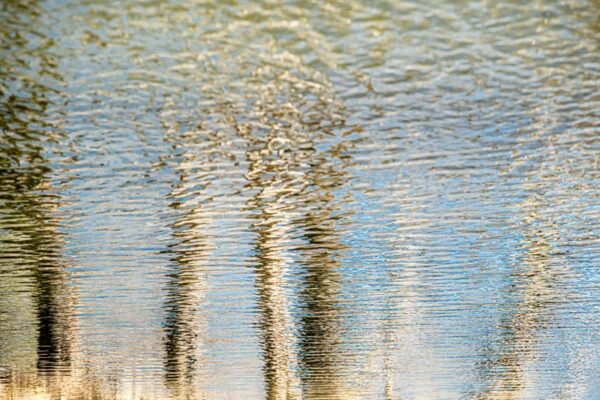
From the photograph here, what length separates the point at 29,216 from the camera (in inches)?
234

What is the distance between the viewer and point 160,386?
9.06 metres

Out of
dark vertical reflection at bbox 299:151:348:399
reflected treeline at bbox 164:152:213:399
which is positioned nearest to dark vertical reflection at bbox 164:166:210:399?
reflected treeline at bbox 164:152:213:399

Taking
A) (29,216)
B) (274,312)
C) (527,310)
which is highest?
(29,216)

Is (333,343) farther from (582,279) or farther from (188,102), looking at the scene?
(188,102)

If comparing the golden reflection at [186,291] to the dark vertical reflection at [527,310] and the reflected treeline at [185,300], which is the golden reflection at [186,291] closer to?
the reflected treeline at [185,300]

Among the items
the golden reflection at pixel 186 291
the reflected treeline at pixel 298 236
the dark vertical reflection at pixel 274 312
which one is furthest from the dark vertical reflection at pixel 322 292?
the golden reflection at pixel 186 291

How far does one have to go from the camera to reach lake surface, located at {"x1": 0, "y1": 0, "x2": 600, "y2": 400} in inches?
145

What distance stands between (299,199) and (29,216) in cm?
149

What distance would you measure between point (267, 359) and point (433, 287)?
6.43ft

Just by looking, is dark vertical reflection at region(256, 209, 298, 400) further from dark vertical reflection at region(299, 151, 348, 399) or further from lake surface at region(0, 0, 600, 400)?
dark vertical reflection at region(299, 151, 348, 399)

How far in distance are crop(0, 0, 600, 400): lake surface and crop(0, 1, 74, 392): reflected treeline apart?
0.05 ft

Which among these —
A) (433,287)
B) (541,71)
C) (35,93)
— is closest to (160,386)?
(433,287)

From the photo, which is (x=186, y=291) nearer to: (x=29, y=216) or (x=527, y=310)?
(x=29, y=216)

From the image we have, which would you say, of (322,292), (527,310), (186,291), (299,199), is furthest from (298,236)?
(527,310)
